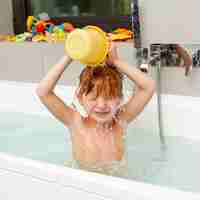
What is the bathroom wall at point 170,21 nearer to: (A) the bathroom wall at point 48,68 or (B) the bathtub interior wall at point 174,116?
(A) the bathroom wall at point 48,68

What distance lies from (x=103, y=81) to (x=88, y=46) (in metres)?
0.17

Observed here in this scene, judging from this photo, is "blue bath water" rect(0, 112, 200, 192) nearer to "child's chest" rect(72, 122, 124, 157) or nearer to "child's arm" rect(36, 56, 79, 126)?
"child's chest" rect(72, 122, 124, 157)

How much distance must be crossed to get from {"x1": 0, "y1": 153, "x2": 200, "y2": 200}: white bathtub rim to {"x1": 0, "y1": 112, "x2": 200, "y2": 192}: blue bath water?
45 cm

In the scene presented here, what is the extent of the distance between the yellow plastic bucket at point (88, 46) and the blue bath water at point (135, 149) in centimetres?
46

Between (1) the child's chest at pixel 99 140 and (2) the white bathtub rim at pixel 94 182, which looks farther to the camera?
(1) the child's chest at pixel 99 140

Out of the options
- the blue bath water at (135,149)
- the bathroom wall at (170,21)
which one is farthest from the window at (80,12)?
the blue bath water at (135,149)

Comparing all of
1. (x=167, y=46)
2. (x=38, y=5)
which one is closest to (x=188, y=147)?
(x=167, y=46)

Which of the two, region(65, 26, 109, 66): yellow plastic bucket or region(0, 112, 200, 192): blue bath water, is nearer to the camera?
region(65, 26, 109, 66): yellow plastic bucket

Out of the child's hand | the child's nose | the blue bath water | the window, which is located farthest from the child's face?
the window

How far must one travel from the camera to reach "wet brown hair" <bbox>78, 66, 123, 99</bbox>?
1.26 m

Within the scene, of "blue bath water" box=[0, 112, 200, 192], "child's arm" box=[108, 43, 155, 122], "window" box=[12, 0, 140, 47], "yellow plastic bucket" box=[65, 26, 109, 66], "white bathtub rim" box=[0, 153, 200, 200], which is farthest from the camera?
"window" box=[12, 0, 140, 47]

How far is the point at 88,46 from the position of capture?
44.5 inches

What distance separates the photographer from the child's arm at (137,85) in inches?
49.3

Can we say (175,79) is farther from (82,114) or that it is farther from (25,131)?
(25,131)
